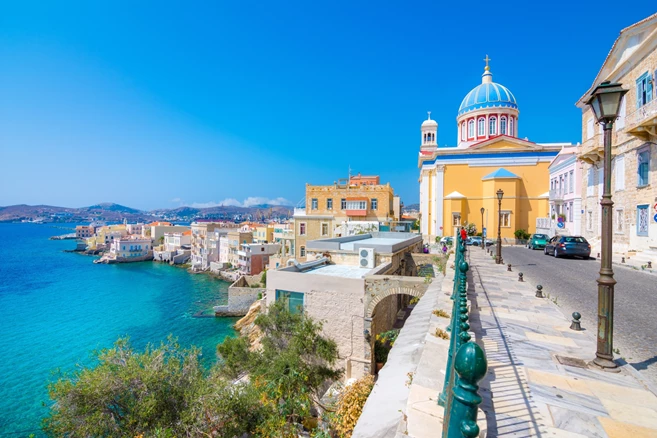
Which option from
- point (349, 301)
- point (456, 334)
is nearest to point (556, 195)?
point (349, 301)

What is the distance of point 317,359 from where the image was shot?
A: 11.0m

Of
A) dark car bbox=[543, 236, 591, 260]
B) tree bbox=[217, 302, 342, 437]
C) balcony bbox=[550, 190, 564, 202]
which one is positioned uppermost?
balcony bbox=[550, 190, 564, 202]

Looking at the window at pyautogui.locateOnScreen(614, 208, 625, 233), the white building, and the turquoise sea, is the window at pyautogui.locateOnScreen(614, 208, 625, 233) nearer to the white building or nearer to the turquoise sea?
the turquoise sea

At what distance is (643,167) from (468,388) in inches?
702

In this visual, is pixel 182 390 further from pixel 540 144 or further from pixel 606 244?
pixel 540 144

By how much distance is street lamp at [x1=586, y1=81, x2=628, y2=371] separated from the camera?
11.6 feet

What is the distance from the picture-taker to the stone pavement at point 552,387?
2.52 meters

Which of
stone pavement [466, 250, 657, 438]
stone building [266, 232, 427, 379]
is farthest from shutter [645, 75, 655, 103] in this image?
stone pavement [466, 250, 657, 438]

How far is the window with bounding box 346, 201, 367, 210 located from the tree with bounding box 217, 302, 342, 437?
1994cm

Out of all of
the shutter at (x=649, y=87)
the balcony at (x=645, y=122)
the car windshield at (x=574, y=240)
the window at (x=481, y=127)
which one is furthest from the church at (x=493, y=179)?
the shutter at (x=649, y=87)

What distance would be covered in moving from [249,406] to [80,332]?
25.1m

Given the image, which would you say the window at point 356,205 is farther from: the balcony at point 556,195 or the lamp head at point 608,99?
the lamp head at point 608,99

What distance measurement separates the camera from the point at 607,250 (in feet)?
11.9

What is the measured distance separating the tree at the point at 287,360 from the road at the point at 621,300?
6.09m
